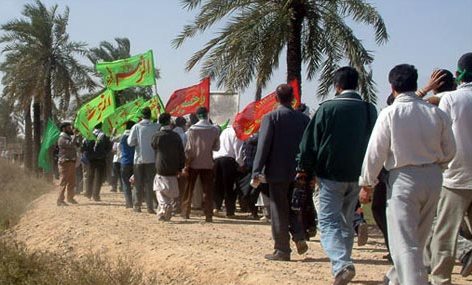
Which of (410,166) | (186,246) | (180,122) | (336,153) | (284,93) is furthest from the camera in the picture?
(180,122)

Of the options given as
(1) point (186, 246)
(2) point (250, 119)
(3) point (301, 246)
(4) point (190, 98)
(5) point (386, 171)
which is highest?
(4) point (190, 98)

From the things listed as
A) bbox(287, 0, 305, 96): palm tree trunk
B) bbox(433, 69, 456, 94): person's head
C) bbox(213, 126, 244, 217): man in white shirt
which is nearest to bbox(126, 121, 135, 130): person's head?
bbox(213, 126, 244, 217): man in white shirt

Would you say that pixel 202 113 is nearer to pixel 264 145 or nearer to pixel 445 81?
pixel 264 145

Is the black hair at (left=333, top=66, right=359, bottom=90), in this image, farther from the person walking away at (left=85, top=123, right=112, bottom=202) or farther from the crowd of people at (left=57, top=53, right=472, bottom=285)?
the person walking away at (left=85, top=123, right=112, bottom=202)

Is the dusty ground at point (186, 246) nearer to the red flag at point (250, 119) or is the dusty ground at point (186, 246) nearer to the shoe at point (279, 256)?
the shoe at point (279, 256)

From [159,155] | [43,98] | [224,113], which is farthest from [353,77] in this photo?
[43,98]

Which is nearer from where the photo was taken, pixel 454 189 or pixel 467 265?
pixel 454 189

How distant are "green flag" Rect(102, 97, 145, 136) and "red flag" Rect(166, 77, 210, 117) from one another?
5.15ft

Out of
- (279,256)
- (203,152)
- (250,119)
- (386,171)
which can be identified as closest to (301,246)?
(279,256)

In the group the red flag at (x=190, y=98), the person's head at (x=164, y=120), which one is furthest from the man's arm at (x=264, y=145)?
the red flag at (x=190, y=98)

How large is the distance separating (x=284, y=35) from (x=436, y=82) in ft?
28.5

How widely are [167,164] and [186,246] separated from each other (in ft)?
9.27

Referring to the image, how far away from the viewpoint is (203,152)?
1180 centimetres

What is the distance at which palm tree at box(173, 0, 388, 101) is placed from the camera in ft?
49.8
